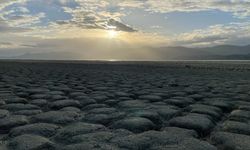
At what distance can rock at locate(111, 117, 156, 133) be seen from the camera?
3.55 metres

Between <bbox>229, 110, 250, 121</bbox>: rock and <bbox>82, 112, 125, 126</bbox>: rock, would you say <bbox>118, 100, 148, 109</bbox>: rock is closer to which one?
<bbox>82, 112, 125, 126</bbox>: rock

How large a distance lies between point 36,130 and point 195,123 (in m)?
1.63

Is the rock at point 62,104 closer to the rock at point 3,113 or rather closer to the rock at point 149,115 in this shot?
the rock at point 3,113

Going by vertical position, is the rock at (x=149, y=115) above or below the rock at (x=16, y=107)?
above

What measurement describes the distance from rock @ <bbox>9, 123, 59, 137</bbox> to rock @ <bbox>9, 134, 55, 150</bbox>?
0.24 meters

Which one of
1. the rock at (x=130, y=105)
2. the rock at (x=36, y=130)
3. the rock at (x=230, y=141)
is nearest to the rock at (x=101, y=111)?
the rock at (x=130, y=105)

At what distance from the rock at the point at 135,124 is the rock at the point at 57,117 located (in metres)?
0.61

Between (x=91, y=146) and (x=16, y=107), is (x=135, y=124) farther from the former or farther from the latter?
(x=16, y=107)

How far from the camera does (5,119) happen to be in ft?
12.9

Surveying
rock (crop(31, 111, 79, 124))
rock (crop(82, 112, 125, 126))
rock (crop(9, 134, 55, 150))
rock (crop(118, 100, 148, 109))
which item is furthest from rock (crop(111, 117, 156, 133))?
rock (crop(118, 100, 148, 109))

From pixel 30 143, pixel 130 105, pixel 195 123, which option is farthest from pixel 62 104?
pixel 30 143

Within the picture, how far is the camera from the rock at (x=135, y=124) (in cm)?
355

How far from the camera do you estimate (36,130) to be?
3400 millimetres

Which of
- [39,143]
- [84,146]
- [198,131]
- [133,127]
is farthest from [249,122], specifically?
[39,143]
